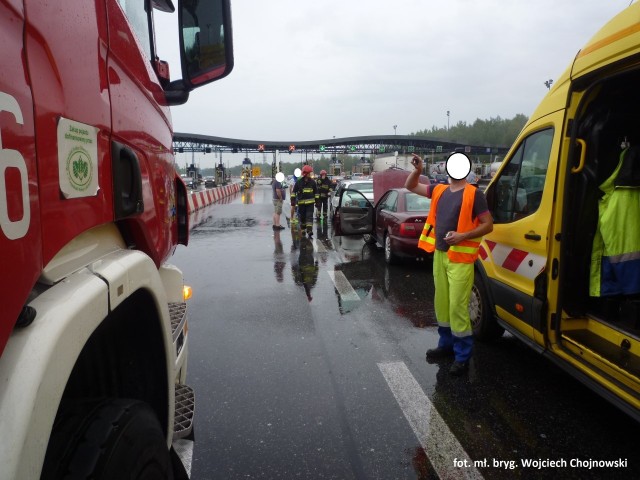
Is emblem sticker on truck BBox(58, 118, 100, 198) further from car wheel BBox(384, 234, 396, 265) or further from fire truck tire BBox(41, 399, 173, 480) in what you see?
car wheel BBox(384, 234, 396, 265)

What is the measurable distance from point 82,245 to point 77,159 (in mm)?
261

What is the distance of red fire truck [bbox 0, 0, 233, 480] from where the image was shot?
89 cm

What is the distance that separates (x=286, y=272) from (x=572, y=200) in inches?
207

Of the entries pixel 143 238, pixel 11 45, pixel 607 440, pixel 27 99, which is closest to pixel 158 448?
pixel 143 238

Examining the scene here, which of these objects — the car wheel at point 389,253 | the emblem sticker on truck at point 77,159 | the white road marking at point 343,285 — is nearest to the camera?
the emblem sticker on truck at point 77,159

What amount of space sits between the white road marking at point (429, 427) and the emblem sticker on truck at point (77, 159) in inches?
95.2

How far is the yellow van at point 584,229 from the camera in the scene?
3023 mm

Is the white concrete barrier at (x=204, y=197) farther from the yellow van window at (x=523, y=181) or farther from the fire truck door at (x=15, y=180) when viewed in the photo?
the fire truck door at (x=15, y=180)

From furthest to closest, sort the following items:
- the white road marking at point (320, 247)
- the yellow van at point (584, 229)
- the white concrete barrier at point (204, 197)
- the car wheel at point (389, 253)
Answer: the white concrete barrier at point (204, 197), the white road marking at point (320, 247), the car wheel at point (389, 253), the yellow van at point (584, 229)

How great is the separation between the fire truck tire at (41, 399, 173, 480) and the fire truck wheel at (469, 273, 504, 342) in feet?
11.8

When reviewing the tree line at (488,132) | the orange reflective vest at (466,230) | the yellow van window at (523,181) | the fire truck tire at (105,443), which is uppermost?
the tree line at (488,132)

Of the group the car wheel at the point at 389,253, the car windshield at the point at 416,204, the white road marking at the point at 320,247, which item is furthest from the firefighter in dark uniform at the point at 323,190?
the car windshield at the point at 416,204

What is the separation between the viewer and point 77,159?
1.19m

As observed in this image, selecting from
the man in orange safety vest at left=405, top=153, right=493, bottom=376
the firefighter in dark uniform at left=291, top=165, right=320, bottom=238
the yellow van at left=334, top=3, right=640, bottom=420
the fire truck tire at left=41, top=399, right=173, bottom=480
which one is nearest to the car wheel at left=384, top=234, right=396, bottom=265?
the firefighter in dark uniform at left=291, top=165, right=320, bottom=238
